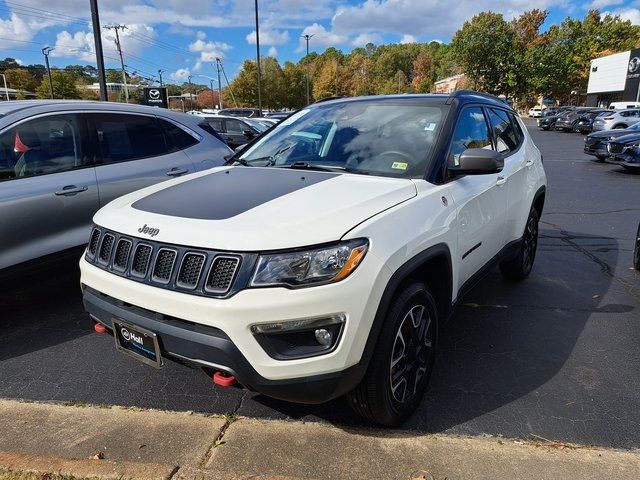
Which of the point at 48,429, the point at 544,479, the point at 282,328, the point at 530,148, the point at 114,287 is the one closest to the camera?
the point at 282,328

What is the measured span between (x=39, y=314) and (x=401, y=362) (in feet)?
10.8

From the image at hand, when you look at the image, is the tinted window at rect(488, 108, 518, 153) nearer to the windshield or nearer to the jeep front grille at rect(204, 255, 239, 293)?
the windshield

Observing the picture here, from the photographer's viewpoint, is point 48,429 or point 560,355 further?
point 560,355

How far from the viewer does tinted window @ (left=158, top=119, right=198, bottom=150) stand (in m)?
5.18

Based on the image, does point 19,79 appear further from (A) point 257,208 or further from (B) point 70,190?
(A) point 257,208

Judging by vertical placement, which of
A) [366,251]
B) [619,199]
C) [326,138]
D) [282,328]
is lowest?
[619,199]

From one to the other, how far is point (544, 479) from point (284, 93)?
70586 mm

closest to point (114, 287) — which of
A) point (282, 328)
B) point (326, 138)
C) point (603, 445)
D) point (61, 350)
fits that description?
point (282, 328)

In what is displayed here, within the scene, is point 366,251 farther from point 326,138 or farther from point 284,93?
point 284,93

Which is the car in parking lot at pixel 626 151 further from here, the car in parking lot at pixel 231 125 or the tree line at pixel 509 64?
the tree line at pixel 509 64

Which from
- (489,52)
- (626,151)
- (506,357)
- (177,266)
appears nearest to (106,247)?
(177,266)

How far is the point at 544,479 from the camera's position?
2.30 metres

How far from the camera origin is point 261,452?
2.51m

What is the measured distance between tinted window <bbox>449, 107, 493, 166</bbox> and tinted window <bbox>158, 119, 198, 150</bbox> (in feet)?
10.00
